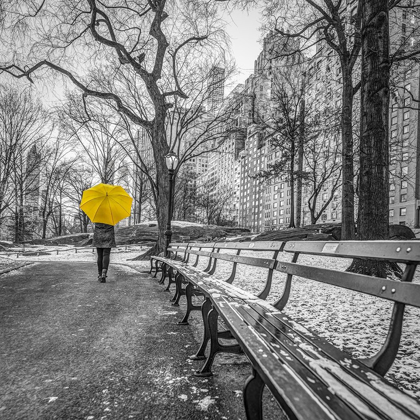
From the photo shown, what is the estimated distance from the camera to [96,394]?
2.04 metres

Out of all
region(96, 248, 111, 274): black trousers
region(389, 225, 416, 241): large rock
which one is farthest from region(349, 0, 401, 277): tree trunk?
region(389, 225, 416, 241): large rock

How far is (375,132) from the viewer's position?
5.69 meters

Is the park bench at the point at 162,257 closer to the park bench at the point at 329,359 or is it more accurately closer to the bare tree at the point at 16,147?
the park bench at the point at 329,359

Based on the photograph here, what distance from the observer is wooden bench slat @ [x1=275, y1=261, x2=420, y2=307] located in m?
1.24

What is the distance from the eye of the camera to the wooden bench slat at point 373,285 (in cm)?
124

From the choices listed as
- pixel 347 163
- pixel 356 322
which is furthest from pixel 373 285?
pixel 347 163

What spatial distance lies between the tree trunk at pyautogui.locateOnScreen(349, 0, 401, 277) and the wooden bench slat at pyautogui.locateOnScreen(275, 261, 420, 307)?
4.37 m

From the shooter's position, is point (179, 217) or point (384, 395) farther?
point (179, 217)

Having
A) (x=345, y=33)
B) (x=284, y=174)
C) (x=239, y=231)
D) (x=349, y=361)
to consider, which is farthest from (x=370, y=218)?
(x=239, y=231)

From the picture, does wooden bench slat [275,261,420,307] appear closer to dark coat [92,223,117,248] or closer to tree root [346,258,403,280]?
tree root [346,258,403,280]

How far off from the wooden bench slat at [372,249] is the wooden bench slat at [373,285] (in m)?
0.12

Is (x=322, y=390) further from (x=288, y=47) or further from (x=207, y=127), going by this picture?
(x=207, y=127)

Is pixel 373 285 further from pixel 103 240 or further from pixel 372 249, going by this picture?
pixel 103 240

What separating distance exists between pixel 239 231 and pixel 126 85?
54.1 feet
